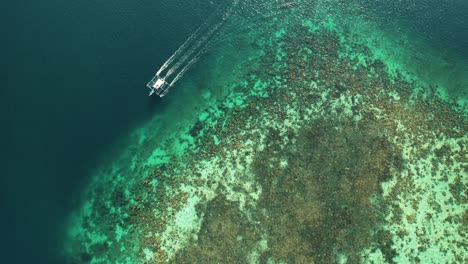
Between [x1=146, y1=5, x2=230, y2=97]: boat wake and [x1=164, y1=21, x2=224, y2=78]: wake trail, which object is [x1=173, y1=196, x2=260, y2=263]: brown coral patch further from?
[x1=164, y1=21, x2=224, y2=78]: wake trail

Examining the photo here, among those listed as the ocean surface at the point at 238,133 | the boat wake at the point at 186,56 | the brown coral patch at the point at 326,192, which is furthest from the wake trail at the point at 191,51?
the brown coral patch at the point at 326,192

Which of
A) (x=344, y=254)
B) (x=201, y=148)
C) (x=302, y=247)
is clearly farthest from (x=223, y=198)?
(x=344, y=254)

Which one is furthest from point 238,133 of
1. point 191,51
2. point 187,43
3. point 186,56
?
point 187,43

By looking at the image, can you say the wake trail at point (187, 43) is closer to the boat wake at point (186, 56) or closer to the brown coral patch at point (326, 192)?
the boat wake at point (186, 56)

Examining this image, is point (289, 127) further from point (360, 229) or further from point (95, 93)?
point (95, 93)

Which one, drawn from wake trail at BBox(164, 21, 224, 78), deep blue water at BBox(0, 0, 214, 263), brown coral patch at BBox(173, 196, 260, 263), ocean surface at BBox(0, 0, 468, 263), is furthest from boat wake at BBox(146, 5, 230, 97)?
brown coral patch at BBox(173, 196, 260, 263)

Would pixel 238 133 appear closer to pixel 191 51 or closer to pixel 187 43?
pixel 191 51

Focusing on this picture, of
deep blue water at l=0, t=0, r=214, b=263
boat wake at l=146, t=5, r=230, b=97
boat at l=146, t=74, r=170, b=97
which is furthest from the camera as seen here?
boat wake at l=146, t=5, r=230, b=97

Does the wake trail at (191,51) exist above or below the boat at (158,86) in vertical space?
above
